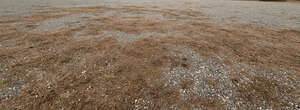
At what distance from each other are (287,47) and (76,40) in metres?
10.8

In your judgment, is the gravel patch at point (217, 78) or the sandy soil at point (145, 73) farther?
the gravel patch at point (217, 78)

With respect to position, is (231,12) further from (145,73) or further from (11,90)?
(11,90)

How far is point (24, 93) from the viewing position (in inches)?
112

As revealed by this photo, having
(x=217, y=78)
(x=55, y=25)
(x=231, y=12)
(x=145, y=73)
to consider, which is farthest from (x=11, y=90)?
(x=231, y=12)

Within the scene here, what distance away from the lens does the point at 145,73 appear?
3.80 m

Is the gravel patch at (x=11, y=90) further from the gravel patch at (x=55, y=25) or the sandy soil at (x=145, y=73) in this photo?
the gravel patch at (x=55, y=25)

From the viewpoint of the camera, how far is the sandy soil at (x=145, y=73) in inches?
110

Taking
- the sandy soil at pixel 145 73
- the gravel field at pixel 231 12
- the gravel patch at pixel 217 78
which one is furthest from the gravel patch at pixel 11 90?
the gravel field at pixel 231 12

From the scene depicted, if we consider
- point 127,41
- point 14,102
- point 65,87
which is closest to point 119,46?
point 127,41

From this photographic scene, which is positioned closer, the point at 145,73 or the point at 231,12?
the point at 145,73

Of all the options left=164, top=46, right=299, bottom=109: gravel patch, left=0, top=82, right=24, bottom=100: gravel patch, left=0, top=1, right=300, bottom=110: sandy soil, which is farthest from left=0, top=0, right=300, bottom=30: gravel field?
left=0, top=82, right=24, bottom=100: gravel patch

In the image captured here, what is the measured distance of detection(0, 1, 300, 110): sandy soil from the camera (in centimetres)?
280

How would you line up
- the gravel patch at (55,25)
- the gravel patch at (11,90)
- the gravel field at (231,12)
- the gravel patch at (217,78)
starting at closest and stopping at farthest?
the gravel patch at (11,90) → the gravel patch at (217,78) → the gravel patch at (55,25) → the gravel field at (231,12)

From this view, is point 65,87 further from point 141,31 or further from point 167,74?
point 141,31
